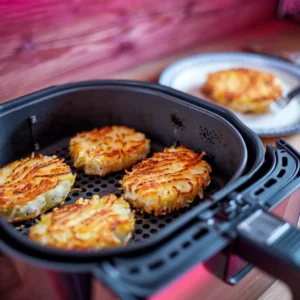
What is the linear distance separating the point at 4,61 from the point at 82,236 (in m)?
0.55

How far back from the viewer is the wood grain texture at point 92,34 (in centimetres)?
109

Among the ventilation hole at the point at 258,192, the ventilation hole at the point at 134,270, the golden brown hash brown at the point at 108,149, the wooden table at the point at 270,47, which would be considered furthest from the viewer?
the golden brown hash brown at the point at 108,149

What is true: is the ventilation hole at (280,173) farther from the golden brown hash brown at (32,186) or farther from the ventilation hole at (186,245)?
the golden brown hash brown at (32,186)

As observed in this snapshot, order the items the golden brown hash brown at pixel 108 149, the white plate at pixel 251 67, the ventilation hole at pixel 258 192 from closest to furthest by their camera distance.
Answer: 1. the ventilation hole at pixel 258 192
2. the golden brown hash brown at pixel 108 149
3. the white plate at pixel 251 67

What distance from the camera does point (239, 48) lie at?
5.39 feet

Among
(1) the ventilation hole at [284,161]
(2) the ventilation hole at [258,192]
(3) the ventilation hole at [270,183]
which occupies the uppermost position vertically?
(1) the ventilation hole at [284,161]

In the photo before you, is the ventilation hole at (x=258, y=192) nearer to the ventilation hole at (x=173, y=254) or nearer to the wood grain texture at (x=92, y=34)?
the ventilation hole at (x=173, y=254)

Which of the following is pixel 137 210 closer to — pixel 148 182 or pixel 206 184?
pixel 148 182

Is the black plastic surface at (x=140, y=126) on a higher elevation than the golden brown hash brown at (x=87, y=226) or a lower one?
higher

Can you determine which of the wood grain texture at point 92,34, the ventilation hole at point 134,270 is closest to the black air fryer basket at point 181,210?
the ventilation hole at point 134,270

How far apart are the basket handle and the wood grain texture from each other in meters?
0.75

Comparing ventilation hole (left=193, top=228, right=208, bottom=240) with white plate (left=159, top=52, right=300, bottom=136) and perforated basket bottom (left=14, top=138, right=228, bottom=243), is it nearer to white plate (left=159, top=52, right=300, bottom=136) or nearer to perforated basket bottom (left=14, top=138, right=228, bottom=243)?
perforated basket bottom (left=14, top=138, right=228, bottom=243)

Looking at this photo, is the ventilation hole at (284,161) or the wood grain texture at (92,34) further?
the wood grain texture at (92,34)

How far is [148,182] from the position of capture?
928 mm
